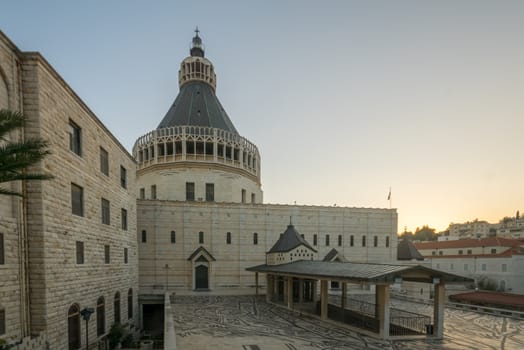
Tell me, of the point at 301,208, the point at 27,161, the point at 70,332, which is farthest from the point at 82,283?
the point at 301,208

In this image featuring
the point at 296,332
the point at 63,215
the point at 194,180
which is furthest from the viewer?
the point at 194,180

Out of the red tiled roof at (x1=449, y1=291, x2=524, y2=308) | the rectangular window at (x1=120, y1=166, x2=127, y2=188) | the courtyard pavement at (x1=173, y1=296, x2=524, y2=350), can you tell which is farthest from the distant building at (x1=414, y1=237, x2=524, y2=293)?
the rectangular window at (x1=120, y1=166, x2=127, y2=188)

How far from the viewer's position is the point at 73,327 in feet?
49.6

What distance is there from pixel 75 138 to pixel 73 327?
9.52 m

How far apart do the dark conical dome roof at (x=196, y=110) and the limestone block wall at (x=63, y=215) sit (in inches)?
851

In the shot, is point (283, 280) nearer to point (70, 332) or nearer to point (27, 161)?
point (70, 332)

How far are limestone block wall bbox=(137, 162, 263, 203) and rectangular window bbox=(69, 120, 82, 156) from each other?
20.5 metres

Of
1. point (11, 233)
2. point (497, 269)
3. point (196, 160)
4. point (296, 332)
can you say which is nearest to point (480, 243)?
point (497, 269)

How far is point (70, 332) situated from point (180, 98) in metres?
36.1

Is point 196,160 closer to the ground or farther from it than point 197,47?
closer to the ground

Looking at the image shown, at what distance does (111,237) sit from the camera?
20453 millimetres

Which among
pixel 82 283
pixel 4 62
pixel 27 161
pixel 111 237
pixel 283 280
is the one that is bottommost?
pixel 283 280

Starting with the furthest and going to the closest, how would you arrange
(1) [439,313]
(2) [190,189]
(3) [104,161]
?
(2) [190,189]
(3) [104,161]
(1) [439,313]

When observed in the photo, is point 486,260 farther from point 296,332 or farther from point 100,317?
point 100,317
